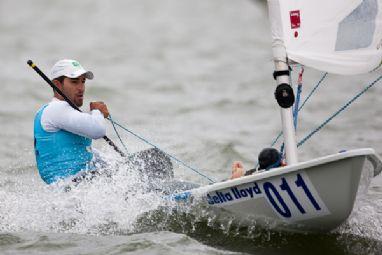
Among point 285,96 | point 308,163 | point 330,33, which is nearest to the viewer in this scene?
point 308,163

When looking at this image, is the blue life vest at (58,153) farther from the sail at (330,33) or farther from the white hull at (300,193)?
the sail at (330,33)

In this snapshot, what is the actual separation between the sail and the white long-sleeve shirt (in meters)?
1.48

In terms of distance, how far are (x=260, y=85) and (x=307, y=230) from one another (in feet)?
33.3

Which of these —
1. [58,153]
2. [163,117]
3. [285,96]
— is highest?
[285,96]

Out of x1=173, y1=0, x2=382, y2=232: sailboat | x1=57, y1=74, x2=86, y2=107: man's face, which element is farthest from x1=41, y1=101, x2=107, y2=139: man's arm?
x1=173, y1=0, x2=382, y2=232: sailboat

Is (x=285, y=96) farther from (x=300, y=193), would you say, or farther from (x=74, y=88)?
(x=74, y=88)

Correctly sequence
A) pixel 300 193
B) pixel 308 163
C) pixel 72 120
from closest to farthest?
pixel 308 163
pixel 300 193
pixel 72 120

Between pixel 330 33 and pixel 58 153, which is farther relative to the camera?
pixel 58 153

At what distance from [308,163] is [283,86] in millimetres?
718

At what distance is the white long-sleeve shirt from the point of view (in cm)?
625

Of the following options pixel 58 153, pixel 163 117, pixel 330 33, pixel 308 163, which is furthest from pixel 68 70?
pixel 163 117

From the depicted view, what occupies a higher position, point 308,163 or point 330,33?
point 330,33

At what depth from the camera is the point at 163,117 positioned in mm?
12711

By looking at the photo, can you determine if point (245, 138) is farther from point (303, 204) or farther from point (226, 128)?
point (303, 204)
